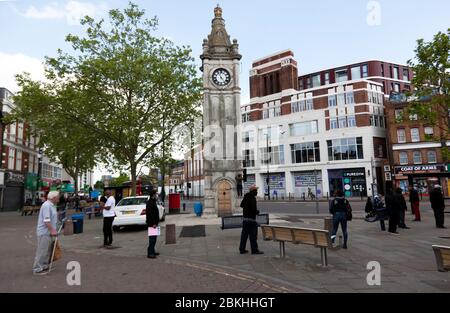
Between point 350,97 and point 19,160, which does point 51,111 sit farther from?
point 350,97

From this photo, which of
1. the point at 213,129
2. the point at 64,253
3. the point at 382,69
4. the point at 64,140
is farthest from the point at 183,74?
the point at 382,69

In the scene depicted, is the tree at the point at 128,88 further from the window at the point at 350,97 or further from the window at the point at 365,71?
the window at the point at 365,71

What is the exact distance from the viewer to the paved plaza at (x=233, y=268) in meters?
5.79

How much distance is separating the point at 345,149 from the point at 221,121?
30026 mm

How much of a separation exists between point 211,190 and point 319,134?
104ft

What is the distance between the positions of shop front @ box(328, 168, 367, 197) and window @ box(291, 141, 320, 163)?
396cm

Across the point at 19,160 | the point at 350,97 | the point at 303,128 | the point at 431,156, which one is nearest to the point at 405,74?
the point at 350,97

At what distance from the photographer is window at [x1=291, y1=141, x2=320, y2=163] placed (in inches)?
1885

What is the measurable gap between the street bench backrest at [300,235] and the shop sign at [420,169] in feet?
129

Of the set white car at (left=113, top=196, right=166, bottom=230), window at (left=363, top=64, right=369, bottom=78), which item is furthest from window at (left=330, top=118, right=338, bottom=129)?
white car at (left=113, top=196, right=166, bottom=230)

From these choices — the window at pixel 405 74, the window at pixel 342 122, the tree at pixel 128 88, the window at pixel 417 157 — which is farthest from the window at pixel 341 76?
the tree at pixel 128 88

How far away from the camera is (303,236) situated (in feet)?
25.2
